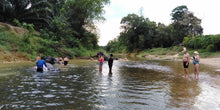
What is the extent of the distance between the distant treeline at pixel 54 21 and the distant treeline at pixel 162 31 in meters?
26.4

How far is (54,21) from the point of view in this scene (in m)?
26.4

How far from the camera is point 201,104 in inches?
194

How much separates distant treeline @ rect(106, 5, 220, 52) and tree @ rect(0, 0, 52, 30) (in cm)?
3501

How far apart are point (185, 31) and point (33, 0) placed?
4859cm

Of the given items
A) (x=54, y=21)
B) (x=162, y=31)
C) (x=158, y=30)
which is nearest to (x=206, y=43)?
(x=162, y=31)

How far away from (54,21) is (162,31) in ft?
143

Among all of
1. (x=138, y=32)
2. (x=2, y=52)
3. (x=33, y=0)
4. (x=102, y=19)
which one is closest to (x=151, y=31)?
(x=138, y=32)

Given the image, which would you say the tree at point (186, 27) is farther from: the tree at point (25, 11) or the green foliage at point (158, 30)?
the tree at point (25, 11)

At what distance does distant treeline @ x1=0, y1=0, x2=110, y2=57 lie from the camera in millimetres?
22562

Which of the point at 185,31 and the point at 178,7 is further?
the point at 178,7

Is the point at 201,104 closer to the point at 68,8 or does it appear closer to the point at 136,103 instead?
the point at 136,103

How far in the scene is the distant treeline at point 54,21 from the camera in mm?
22562

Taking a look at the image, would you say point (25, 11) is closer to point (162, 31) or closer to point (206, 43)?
point (206, 43)

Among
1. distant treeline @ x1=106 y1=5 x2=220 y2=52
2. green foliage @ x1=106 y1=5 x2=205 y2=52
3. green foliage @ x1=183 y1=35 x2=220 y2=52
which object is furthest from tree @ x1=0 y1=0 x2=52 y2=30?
green foliage @ x1=106 y1=5 x2=205 y2=52
